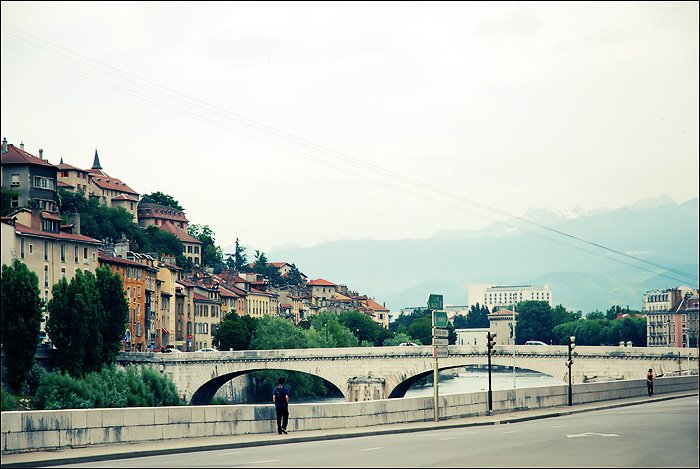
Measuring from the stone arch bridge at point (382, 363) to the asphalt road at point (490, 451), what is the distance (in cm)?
6904

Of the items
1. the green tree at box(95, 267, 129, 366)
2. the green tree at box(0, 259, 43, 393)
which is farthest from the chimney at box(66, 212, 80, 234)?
the green tree at box(0, 259, 43, 393)

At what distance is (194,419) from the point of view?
106 feet

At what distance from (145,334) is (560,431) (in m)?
121

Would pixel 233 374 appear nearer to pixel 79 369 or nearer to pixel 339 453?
pixel 79 369

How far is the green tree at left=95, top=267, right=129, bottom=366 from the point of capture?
10531 cm

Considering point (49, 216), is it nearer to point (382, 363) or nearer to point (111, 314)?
point (111, 314)

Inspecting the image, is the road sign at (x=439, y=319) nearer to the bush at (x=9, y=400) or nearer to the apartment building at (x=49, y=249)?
the bush at (x=9, y=400)

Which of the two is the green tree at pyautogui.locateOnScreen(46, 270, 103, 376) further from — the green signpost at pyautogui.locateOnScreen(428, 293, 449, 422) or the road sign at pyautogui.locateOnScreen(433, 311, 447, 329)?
A: the road sign at pyautogui.locateOnScreen(433, 311, 447, 329)

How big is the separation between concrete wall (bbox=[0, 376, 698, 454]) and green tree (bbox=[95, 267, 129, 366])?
206 feet

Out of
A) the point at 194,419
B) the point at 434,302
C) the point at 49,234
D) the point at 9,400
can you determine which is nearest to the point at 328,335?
the point at 49,234

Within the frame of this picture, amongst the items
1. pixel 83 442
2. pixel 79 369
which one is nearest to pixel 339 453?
pixel 83 442

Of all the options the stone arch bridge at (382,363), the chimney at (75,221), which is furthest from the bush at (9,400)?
the chimney at (75,221)

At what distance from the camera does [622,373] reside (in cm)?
10569

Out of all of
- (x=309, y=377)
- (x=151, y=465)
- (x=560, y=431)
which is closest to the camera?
(x=151, y=465)
